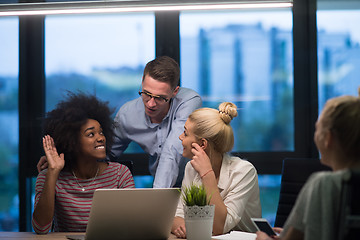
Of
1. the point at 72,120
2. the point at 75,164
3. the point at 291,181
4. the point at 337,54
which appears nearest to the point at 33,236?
the point at 75,164

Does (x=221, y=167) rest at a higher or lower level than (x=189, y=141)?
lower

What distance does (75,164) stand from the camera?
2.32 metres

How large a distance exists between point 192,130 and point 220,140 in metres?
0.14

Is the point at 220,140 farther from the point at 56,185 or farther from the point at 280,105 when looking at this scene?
the point at 280,105

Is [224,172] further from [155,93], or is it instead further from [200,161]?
[155,93]

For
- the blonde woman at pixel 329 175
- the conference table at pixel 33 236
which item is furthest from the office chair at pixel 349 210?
the conference table at pixel 33 236

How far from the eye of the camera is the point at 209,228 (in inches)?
63.7

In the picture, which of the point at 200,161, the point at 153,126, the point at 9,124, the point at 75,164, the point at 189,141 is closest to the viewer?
the point at 200,161

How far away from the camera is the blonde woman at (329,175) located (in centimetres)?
100

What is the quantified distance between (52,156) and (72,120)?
0.72 feet

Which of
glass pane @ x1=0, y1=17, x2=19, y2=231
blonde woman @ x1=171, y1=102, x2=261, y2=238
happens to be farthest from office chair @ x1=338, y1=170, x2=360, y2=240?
glass pane @ x1=0, y1=17, x2=19, y2=231

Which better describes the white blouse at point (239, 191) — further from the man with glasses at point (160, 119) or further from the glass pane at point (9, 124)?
the glass pane at point (9, 124)

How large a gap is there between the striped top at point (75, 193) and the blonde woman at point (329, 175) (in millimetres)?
1255

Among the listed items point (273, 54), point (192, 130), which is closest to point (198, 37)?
point (273, 54)
